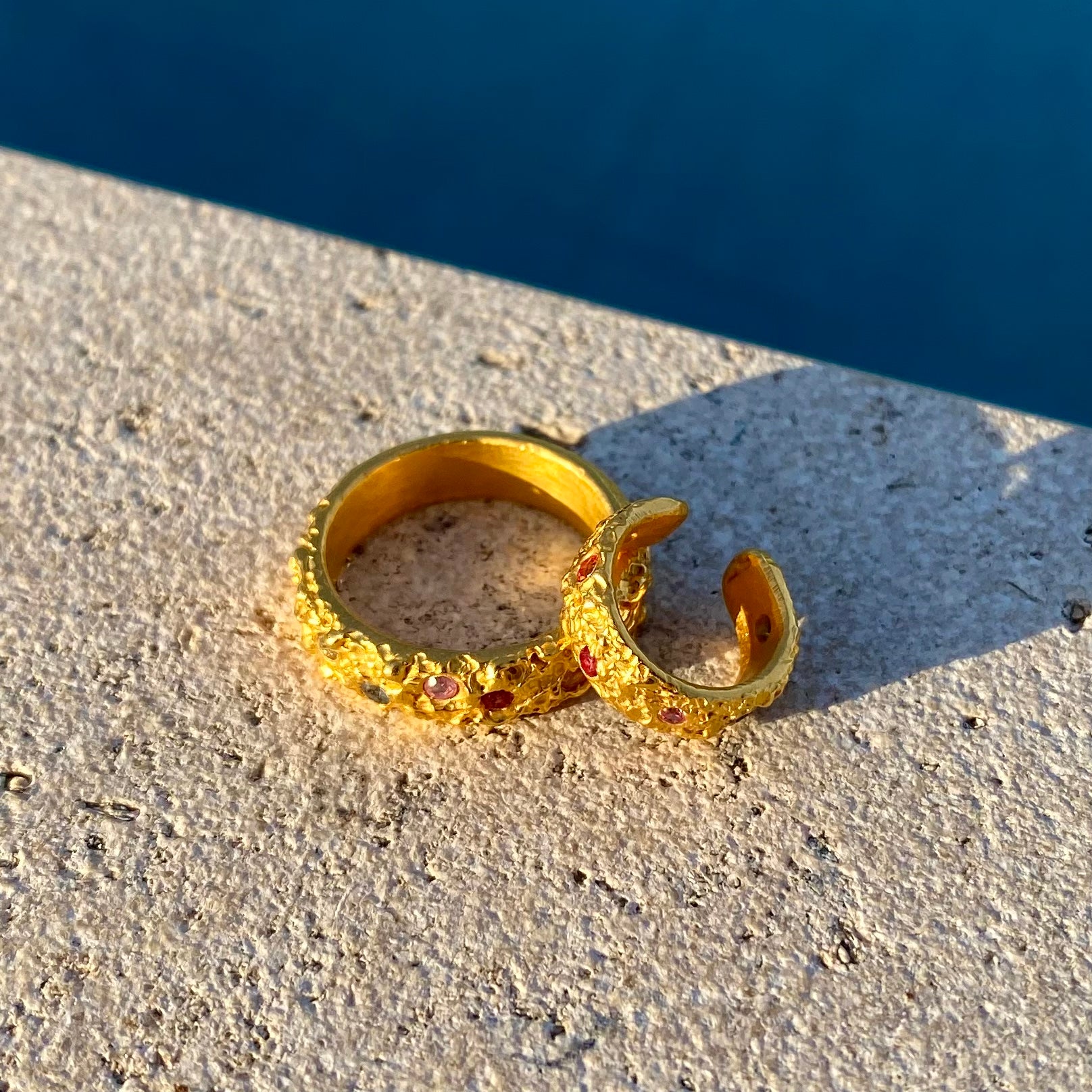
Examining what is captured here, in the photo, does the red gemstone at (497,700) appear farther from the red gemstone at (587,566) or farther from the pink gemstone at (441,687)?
the red gemstone at (587,566)

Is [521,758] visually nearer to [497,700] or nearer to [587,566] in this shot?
[497,700]

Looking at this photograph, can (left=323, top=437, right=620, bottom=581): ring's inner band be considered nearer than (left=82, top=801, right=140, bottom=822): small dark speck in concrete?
No

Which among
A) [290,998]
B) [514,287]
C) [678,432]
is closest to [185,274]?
[514,287]


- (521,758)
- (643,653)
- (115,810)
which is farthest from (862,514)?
(115,810)

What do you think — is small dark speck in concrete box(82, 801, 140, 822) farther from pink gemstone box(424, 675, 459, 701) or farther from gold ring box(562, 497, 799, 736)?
gold ring box(562, 497, 799, 736)

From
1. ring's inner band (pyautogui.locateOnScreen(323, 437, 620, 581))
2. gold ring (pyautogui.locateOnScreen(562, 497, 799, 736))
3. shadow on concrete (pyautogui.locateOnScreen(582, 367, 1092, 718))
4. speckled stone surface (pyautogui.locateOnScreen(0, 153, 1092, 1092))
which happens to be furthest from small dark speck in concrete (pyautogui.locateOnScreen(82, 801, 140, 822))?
shadow on concrete (pyautogui.locateOnScreen(582, 367, 1092, 718))

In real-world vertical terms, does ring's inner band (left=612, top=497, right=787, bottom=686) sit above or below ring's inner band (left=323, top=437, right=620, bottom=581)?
below
